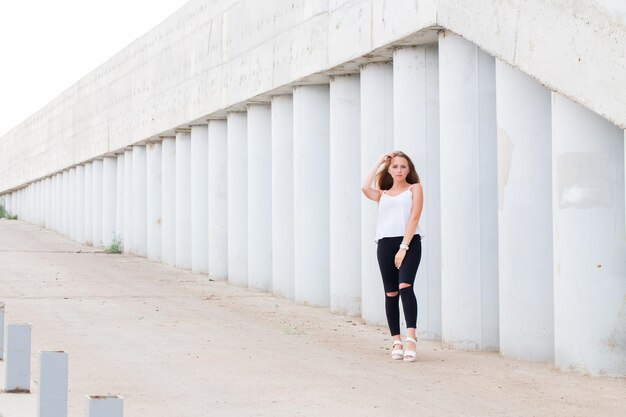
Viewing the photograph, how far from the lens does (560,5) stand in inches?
367

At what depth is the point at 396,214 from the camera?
10.0m

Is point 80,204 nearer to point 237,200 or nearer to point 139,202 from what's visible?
point 139,202

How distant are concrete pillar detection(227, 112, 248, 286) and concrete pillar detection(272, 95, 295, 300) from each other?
189 centimetres

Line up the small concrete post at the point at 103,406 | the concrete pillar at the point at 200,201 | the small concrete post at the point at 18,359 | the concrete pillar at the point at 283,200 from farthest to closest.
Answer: the concrete pillar at the point at 200,201, the concrete pillar at the point at 283,200, the small concrete post at the point at 18,359, the small concrete post at the point at 103,406

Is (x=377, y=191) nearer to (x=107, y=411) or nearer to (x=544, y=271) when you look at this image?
(x=544, y=271)

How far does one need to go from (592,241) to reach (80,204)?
74.3 feet

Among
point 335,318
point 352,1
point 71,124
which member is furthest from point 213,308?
point 71,124

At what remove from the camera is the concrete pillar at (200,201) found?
65.8 feet

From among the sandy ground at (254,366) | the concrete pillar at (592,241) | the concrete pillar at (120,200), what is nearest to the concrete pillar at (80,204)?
the concrete pillar at (120,200)

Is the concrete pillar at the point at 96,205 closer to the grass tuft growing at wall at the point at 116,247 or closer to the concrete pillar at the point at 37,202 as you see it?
the grass tuft growing at wall at the point at 116,247

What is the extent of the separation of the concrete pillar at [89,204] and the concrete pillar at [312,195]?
14215 millimetres

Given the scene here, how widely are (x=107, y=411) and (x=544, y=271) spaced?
6421mm

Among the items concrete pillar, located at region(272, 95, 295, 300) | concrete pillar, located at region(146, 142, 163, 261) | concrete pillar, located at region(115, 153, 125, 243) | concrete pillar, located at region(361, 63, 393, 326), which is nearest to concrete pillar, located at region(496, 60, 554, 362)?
concrete pillar, located at region(361, 63, 393, 326)

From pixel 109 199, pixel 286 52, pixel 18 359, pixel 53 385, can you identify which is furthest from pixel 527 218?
pixel 109 199
